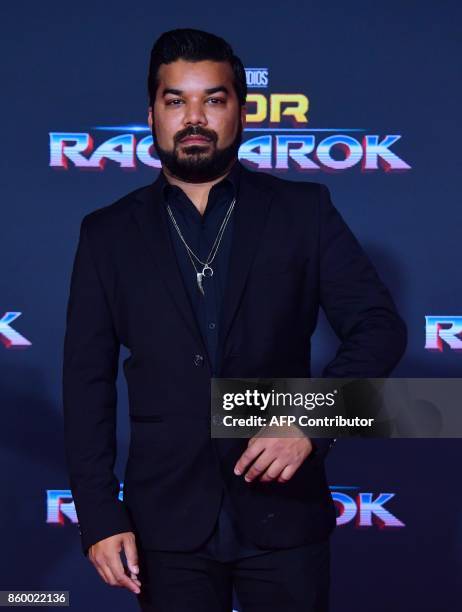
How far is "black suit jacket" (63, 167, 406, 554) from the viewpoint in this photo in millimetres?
1910

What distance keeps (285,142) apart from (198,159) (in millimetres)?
1582

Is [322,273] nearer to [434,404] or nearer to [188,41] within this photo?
[188,41]

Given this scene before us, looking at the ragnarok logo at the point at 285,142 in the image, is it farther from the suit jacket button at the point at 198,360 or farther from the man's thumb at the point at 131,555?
the man's thumb at the point at 131,555

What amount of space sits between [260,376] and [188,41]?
73cm

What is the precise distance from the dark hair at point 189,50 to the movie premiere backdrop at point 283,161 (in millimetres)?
1439

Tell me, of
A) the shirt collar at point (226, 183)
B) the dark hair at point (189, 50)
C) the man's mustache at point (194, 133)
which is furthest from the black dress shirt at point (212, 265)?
the dark hair at point (189, 50)

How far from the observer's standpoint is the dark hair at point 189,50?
6.65 feet

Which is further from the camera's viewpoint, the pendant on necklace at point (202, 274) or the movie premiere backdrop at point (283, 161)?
the movie premiere backdrop at point (283, 161)

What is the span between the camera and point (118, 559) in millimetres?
1890

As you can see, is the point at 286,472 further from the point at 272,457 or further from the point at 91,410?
the point at 91,410

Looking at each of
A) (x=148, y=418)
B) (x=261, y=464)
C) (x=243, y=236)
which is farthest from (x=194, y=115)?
(x=261, y=464)

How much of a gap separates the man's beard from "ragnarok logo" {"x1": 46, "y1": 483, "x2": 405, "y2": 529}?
188cm

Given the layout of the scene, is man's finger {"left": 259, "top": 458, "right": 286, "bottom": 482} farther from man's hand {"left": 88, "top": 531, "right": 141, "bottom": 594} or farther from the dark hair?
the dark hair

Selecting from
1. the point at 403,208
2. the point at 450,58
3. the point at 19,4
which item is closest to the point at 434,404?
the point at 403,208
